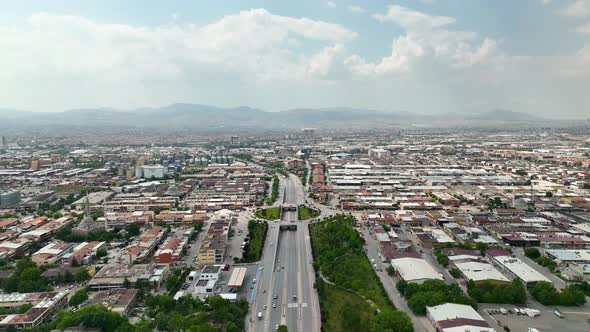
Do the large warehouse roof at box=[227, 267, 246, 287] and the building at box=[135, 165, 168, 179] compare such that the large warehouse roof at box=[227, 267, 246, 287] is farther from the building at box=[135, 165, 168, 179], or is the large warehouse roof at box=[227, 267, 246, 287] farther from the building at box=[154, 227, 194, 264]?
the building at box=[135, 165, 168, 179]

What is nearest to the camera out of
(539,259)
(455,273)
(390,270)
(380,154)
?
(455,273)

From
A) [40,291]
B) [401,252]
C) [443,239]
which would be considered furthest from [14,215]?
[443,239]

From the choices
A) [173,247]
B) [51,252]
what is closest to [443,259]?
[173,247]

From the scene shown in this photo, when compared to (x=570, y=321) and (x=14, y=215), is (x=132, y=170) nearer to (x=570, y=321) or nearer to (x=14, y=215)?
(x=14, y=215)

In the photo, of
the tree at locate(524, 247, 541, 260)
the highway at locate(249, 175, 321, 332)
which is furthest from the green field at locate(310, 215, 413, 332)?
the tree at locate(524, 247, 541, 260)

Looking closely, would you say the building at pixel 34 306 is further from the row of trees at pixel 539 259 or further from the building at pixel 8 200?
the row of trees at pixel 539 259

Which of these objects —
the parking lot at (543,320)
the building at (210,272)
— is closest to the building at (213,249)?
the building at (210,272)

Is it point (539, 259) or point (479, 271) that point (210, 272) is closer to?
point (479, 271)
